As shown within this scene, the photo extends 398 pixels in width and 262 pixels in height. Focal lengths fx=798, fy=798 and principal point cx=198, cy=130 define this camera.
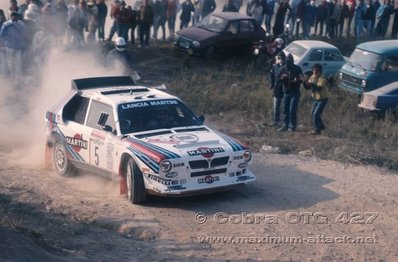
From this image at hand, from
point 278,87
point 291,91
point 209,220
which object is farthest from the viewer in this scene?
point 278,87

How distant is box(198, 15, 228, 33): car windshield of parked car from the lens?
2522 centimetres

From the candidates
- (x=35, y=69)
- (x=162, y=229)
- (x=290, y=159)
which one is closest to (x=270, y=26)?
(x=35, y=69)

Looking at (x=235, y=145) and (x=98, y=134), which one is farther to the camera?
(x=98, y=134)

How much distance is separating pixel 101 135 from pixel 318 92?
632 centimetres

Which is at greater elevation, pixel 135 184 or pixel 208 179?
pixel 208 179

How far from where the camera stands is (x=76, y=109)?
1332 cm

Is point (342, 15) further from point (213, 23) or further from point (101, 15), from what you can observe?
point (101, 15)

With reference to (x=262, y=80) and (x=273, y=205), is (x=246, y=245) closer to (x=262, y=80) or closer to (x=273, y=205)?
(x=273, y=205)

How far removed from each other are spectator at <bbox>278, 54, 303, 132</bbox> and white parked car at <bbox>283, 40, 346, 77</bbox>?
248 inches

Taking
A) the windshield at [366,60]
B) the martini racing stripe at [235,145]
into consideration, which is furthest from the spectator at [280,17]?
the martini racing stripe at [235,145]

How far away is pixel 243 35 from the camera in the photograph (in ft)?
83.8

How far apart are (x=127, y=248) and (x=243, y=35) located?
1660 centimetres

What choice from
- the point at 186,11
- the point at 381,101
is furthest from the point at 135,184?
the point at 186,11

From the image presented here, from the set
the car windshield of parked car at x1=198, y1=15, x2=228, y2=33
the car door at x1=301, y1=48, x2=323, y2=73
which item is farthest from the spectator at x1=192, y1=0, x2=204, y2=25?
the car door at x1=301, y1=48, x2=323, y2=73
